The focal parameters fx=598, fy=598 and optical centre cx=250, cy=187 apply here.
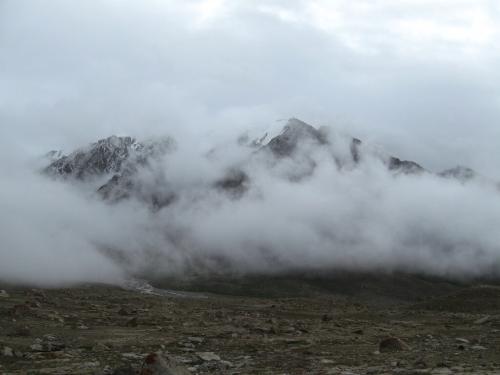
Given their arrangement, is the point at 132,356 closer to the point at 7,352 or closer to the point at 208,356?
the point at 208,356

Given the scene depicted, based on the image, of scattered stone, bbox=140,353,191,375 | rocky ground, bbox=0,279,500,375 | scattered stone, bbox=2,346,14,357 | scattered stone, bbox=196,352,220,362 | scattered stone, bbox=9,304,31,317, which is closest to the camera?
scattered stone, bbox=140,353,191,375

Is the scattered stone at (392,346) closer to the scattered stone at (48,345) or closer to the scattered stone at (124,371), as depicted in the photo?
the scattered stone at (124,371)

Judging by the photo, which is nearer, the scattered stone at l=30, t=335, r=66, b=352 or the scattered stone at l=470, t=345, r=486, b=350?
the scattered stone at l=30, t=335, r=66, b=352

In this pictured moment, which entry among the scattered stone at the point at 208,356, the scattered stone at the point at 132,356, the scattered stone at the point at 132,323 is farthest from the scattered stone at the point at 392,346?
the scattered stone at the point at 132,323

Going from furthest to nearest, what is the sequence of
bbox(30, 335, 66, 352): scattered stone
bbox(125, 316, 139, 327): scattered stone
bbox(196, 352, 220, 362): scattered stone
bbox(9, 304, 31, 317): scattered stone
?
bbox(9, 304, 31, 317): scattered stone → bbox(125, 316, 139, 327): scattered stone → bbox(30, 335, 66, 352): scattered stone → bbox(196, 352, 220, 362): scattered stone

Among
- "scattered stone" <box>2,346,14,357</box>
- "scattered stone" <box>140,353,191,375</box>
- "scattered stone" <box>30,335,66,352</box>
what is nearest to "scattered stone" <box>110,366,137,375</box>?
"scattered stone" <box>140,353,191,375</box>

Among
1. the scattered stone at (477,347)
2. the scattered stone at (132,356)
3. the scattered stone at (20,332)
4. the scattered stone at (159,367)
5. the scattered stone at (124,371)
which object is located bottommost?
the scattered stone at (20,332)

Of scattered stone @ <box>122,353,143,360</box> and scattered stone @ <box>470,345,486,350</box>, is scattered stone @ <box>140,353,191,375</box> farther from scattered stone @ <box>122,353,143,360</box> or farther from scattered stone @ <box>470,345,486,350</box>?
scattered stone @ <box>470,345,486,350</box>

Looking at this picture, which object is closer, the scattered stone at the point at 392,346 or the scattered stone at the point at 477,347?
the scattered stone at the point at 392,346

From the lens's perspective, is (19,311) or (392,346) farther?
(19,311)

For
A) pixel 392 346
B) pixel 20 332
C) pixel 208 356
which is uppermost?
pixel 392 346

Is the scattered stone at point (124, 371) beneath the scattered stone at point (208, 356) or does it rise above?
above

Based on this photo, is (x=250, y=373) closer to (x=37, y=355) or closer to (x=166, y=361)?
(x=166, y=361)

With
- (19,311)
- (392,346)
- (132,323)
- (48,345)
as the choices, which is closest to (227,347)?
(392,346)
